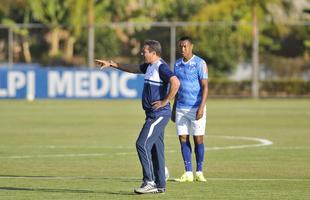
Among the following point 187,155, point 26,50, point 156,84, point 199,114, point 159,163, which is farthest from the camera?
point 26,50

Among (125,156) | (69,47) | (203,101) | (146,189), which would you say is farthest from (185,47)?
(69,47)

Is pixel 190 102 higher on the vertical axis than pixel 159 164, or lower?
higher

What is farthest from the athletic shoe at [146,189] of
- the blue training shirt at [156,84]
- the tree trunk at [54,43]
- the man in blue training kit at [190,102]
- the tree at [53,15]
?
the tree trunk at [54,43]

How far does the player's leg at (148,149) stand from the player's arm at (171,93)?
24 cm

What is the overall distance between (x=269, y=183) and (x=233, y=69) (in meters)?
50.8

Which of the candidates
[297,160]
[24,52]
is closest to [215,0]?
[24,52]

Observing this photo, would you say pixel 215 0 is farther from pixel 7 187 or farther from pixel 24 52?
pixel 7 187

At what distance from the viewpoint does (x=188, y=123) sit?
16.4 meters

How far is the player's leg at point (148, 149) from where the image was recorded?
14.0 meters

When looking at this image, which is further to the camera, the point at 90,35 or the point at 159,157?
the point at 90,35

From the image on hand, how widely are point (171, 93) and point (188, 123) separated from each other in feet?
8.16

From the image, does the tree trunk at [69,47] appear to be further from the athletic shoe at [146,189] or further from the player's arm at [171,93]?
the athletic shoe at [146,189]

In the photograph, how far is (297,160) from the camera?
64.0 feet

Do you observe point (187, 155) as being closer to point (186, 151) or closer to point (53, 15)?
point (186, 151)
